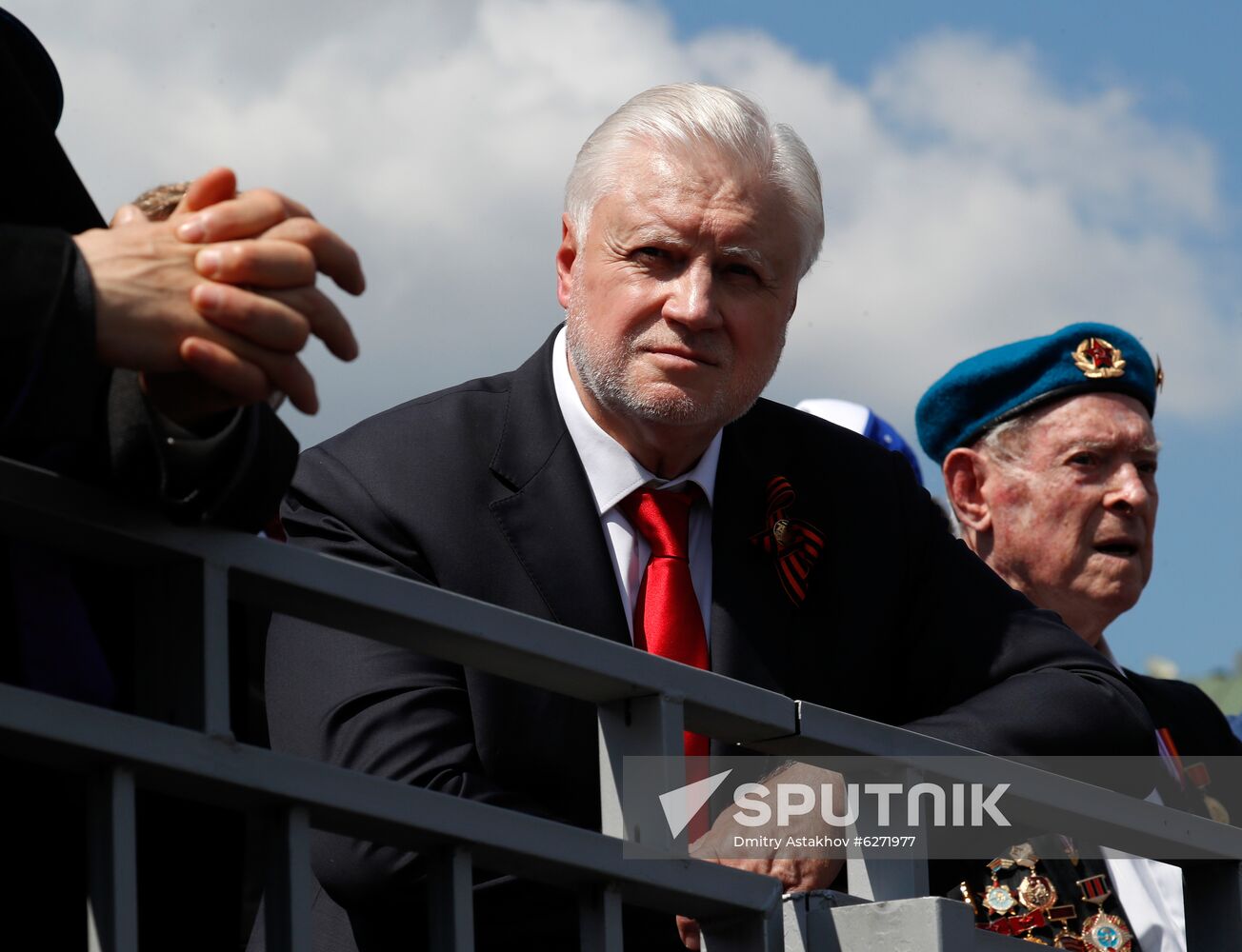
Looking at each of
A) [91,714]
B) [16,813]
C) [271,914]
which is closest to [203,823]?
[16,813]

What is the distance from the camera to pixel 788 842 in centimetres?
255

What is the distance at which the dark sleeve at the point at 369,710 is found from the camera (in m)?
2.45

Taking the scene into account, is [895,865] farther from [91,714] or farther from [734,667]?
[91,714]

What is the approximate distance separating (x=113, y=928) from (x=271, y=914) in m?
0.17

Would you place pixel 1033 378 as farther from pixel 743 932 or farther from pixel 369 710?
pixel 743 932

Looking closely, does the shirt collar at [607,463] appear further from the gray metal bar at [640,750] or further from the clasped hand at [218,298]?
the clasped hand at [218,298]

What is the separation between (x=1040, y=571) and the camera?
16.8ft

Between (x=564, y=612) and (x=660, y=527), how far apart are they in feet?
0.89

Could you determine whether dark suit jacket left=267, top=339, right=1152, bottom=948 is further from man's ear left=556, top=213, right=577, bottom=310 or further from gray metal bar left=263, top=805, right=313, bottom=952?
gray metal bar left=263, top=805, right=313, bottom=952

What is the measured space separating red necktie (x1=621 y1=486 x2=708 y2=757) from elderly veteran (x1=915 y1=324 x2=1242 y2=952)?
2198 millimetres

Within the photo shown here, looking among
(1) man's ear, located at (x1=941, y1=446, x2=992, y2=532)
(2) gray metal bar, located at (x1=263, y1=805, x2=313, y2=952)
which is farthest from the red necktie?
(1) man's ear, located at (x1=941, y1=446, x2=992, y2=532)

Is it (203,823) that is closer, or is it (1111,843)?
(203,823)

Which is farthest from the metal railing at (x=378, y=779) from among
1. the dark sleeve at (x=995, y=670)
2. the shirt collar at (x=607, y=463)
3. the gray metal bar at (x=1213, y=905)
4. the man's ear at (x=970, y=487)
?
the man's ear at (x=970, y=487)

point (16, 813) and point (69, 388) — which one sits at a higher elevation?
point (69, 388)
